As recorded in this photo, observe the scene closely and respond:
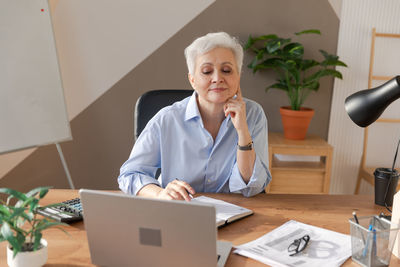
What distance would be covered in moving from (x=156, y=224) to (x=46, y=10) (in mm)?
2133

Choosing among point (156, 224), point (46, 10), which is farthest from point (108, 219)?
point (46, 10)

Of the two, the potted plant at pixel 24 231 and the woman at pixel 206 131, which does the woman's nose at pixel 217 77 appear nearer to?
the woman at pixel 206 131

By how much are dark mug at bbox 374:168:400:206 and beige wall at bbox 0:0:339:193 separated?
1758mm

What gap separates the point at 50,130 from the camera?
2514 mm

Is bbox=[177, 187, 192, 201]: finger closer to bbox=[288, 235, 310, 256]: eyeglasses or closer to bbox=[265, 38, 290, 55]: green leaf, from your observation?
bbox=[288, 235, 310, 256]: eyeglasses

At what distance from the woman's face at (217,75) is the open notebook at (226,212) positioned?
464 millimetres

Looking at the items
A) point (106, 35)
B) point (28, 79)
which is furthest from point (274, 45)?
point (28, 79)

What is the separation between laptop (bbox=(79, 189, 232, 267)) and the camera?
812 millimetres

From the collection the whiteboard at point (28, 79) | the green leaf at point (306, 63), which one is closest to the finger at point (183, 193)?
the whiteboard at point (28, 79)

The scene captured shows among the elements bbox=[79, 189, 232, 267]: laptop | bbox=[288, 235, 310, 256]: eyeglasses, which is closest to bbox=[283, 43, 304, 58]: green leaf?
bbox=[288, 235, 310, 256]: eyeglasses

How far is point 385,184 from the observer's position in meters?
1.37

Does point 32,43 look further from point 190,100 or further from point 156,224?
point 156,224

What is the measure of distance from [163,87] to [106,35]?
0.61 meters

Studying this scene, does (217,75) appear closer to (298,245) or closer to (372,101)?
(372,101)
